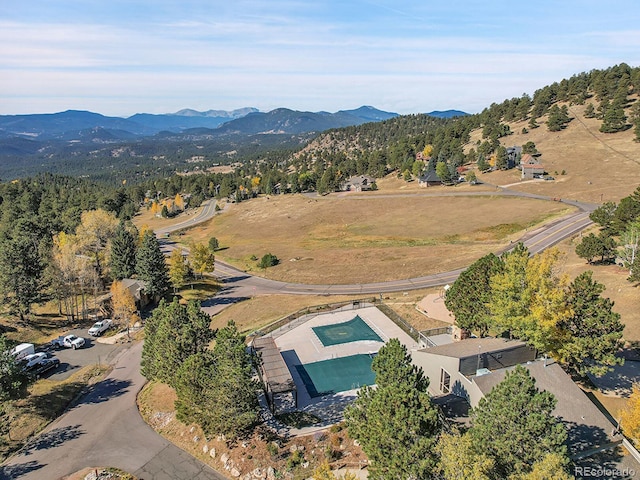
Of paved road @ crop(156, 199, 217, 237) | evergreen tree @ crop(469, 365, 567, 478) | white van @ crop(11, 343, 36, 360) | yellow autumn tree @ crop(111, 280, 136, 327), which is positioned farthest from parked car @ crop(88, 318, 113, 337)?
paved road @ crop(156, 199, 217, 237)

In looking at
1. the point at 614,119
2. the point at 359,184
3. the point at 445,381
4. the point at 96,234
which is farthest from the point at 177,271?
the point at 614,119

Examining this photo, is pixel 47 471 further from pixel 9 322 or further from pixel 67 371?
pixel 9 322

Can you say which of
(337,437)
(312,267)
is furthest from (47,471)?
(312,267)

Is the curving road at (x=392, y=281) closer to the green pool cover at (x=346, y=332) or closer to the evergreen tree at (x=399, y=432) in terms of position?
the green pool cover at (x=346, y=332)

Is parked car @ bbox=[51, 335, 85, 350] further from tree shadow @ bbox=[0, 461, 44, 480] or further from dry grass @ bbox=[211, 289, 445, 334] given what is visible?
tree shadow @ bbox=[0, 461, 44, 480]

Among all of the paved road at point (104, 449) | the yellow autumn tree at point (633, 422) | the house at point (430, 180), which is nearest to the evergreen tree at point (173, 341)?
the paved road at point (104, 449)
